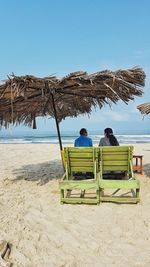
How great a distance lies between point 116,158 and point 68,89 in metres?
1.95

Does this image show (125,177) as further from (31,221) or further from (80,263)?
(80,263)

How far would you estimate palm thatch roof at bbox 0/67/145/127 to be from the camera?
6516mm

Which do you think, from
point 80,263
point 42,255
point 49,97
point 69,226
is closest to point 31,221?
point 69,226

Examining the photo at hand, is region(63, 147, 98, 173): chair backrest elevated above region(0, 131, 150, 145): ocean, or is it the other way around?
region(63, 147, 98, 173): chair backrest

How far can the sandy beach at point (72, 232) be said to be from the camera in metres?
3.76

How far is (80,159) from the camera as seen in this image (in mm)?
6695

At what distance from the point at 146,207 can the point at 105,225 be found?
118 cm

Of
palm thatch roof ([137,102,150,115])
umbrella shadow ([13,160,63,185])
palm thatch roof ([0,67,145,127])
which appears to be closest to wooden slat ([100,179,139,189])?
palm thatch roof ([0,67,145,127])

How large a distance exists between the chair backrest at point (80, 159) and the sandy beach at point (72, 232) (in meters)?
0.70

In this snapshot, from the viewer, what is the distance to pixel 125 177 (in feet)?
23.4

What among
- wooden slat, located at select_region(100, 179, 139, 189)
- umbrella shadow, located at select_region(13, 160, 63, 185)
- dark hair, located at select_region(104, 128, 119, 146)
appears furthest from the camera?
umbrella shadow, located at select_region(13, 160, 63, 185)

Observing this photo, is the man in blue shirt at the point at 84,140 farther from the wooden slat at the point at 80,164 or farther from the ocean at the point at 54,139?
the ocean at the point at 54,139

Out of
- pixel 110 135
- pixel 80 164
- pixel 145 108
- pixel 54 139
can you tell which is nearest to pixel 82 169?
pixel 80 164

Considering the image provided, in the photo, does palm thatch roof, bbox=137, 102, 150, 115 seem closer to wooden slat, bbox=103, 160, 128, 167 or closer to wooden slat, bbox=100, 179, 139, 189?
wooden slat, bbox=103, 160, 128, 167
